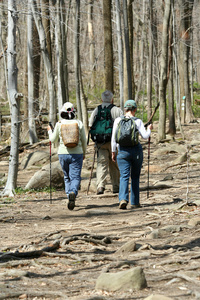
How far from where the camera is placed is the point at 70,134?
8211 millimetres

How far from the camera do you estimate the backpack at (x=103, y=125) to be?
941 centimetres

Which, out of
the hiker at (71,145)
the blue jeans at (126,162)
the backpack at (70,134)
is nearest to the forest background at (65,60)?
the hiker at (71,145)

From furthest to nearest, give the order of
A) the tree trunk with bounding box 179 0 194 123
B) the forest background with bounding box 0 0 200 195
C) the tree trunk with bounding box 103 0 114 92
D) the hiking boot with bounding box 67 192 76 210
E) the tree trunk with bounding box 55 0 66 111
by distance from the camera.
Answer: the tree trunk with bounding box 179 0 194 123
the tree trunk with bounding box 55 0 66 111
the tree trunk with bounding box 103 0 114 92
the forest background with bounding box 0 0 200 195
the hiking boot with bounding box 67 192 76 210

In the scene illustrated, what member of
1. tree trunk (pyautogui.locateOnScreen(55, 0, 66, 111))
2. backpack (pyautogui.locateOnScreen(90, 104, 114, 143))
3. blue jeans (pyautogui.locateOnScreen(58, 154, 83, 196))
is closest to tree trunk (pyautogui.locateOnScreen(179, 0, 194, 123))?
tree trunk (pyautogui.locateOnScreen(55, 0, 66, 111))

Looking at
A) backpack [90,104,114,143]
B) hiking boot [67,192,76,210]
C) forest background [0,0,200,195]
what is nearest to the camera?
hiking boot [67,192,76,210]

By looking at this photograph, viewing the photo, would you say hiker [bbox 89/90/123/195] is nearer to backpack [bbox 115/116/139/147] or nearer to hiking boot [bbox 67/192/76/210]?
backpack [bbox 115/116/139/147]

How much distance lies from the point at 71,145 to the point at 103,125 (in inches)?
55.2

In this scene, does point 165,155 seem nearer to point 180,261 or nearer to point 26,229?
point 26,229

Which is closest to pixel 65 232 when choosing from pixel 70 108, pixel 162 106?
pixel 70 108

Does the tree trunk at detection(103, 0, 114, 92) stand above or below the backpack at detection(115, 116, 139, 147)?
above

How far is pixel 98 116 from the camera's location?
9.44m

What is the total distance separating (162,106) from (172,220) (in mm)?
A: 12303

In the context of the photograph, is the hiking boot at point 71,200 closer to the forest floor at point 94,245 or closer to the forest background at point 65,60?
the forest floor at point 94,245

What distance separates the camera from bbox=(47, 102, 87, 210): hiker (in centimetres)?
821
